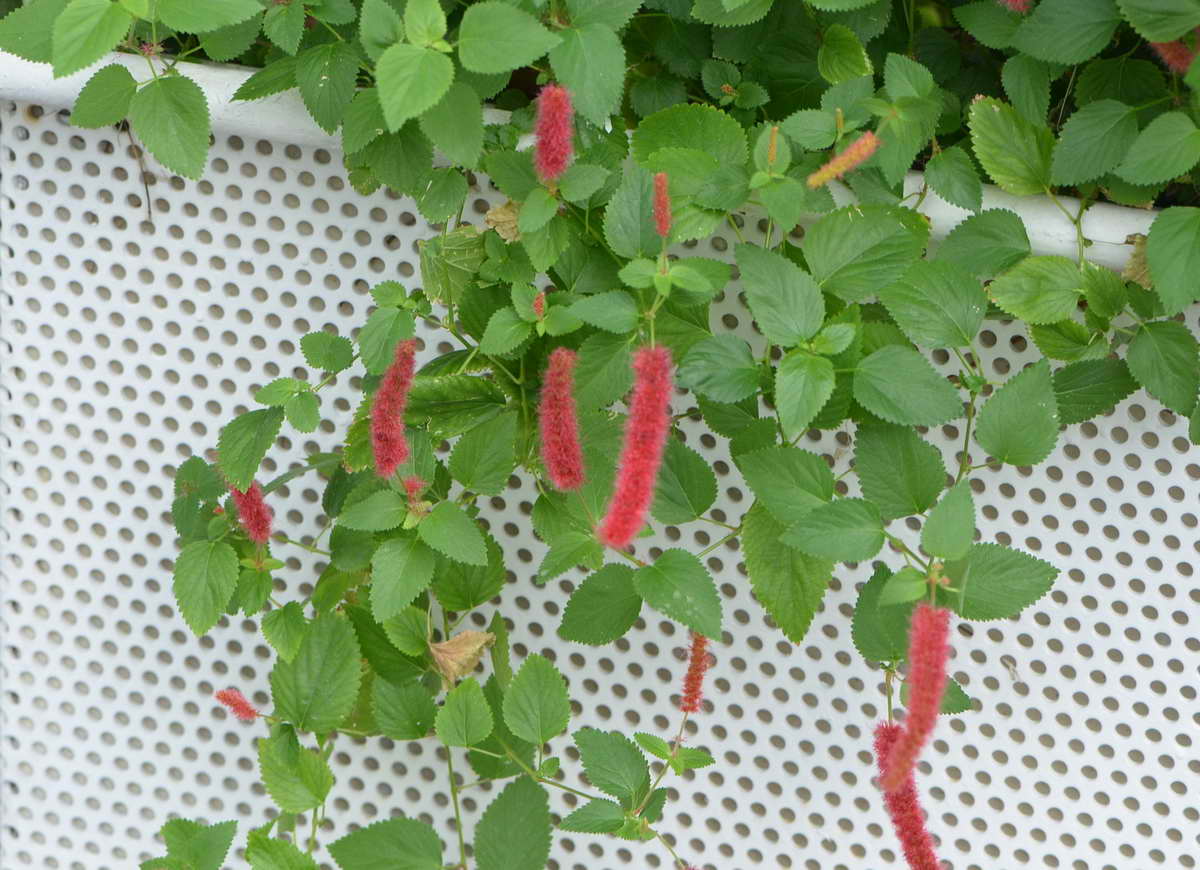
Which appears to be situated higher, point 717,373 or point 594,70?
point 594,70

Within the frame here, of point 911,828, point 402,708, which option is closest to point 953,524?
point 911,828

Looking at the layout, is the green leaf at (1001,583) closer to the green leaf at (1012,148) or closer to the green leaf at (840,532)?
the green leaf at (840,532)

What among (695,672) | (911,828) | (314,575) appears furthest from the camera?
(314,575)

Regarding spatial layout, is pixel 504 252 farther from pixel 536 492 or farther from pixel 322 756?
pixel 322 756

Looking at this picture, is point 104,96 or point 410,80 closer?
point 410,80

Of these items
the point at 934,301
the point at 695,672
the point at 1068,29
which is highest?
the point at 1068,29

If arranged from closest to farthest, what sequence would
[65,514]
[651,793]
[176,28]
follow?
[176,28]
[651,793]
[65,514]

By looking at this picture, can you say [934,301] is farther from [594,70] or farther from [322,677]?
[322,677]

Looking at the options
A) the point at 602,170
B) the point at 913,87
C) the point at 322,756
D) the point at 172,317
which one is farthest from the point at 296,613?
the point at 913,87
